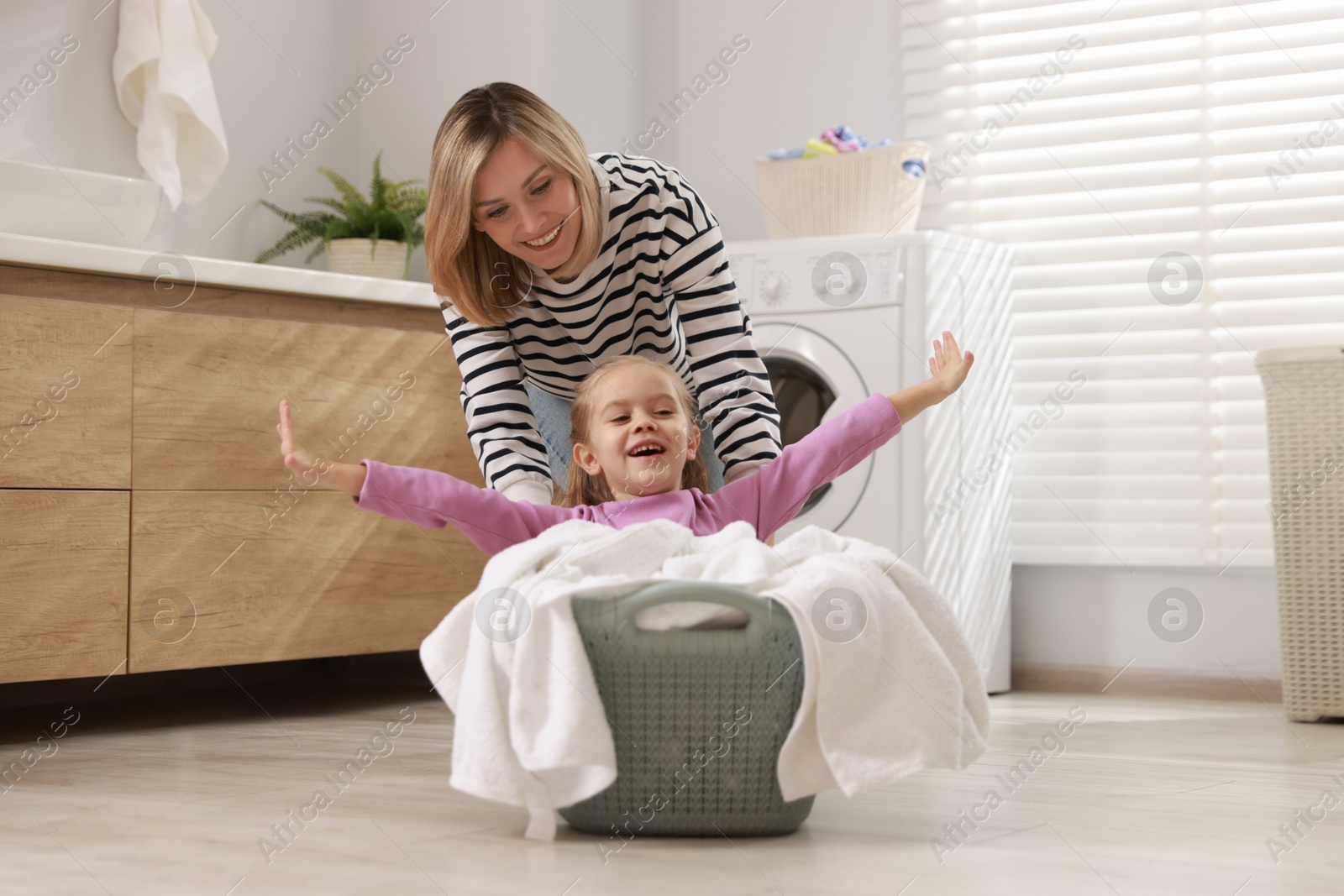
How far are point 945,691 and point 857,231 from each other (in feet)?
5.43

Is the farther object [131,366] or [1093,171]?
[1093,171]

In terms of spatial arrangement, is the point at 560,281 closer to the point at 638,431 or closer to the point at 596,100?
the point at 638,431

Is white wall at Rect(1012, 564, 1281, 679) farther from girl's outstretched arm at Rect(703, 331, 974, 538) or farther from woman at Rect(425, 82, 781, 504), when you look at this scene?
girl's outstretched arm at Rect(703, 331, 974, 538)

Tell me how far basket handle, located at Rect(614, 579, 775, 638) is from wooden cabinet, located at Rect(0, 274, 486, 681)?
3.69 ft

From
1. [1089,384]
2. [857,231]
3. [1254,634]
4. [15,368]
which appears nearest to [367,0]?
[857,231]

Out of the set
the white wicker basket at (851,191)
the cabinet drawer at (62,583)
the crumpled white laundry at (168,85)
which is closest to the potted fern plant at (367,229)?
the crumpled white laundry at (168,85)

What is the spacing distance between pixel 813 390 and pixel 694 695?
149 cm

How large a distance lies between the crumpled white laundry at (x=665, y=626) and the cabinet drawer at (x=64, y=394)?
3.09 ft

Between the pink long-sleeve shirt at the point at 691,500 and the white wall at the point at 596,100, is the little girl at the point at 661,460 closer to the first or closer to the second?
the pink long-sleeve shirt at the point at 691,500

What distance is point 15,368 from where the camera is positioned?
1953 mm

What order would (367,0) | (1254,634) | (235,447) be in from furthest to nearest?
(367,0) → (1254,634) → (235,447)

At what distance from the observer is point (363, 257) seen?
2895 millimetres

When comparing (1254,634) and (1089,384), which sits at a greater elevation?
(1089,384)

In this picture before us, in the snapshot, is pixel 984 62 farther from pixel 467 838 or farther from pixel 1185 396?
pixel 467 838
